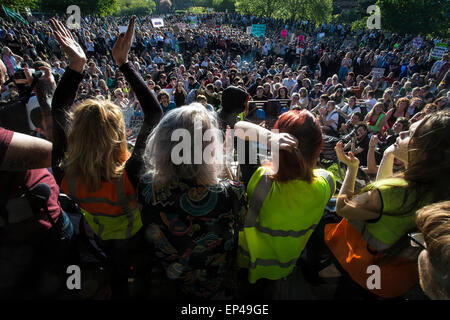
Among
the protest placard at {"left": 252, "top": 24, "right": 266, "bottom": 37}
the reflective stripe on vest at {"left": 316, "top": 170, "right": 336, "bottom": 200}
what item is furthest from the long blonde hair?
the protest placard at {"left": 252, "top": 24, "right": 266, "bottom": 37}

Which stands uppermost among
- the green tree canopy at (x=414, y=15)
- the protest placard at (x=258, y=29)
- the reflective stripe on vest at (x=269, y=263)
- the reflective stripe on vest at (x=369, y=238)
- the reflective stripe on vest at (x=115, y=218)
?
→ the green tree canopy at (x=414, y=15)

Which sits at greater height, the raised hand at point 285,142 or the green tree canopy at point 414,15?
the green tree canopy at point 414,15

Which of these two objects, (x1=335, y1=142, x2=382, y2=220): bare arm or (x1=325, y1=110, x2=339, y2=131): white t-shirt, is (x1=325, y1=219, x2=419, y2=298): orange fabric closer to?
(x1=335, y1=142, x2=382, y2=220): bare arm

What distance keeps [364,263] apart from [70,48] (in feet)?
8.08

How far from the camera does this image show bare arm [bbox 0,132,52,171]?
1.34 metres

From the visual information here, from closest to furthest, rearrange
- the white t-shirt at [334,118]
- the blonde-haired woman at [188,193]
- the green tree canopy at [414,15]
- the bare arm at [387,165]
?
the blonde-haired woman at [188,193] → the bare arm at [387,165] → the white t-shirt at [334,118] → the green tree canopy at [414,15]

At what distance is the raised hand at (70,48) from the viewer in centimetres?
164

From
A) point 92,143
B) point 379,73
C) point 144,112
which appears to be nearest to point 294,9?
point 379,73

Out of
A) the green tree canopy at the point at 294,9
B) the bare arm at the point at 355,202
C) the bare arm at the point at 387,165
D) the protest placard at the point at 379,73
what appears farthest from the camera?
the green tree canopy at the point at 294,9

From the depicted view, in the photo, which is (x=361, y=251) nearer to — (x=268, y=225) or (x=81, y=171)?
(x=268, y=225)

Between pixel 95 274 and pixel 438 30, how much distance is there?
3845 cm

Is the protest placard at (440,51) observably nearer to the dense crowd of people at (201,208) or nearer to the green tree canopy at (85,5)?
the dense crowd of people at (201,208)

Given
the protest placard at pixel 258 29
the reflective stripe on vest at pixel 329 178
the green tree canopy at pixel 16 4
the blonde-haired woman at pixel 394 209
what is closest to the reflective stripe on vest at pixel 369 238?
the blonde-haired woman at pixel 394 209

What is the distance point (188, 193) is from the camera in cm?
135
